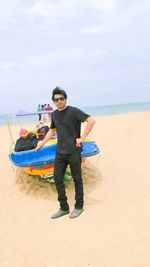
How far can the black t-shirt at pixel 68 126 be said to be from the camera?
186 inches

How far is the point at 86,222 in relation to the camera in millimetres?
4730

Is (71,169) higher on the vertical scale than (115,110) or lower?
higher

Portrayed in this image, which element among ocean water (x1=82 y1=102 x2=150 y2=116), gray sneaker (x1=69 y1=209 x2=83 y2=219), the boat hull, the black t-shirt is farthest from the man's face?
ocean water (x1=82 y1=102 x2=150 y2=116)

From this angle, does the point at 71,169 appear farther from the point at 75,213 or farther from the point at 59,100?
the point at 59,100

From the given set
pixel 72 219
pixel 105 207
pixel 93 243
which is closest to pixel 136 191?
pixel 105 207

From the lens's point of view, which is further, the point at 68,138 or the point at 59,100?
the point at 68,138

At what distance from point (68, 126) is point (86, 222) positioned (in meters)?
1.57

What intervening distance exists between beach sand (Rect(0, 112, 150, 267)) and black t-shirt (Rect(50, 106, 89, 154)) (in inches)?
46.7

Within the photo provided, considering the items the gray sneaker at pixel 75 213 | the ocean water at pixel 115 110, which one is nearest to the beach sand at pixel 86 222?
the gray sneaker at pixel 75 213

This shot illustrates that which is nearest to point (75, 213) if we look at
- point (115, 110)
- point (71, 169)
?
point (71, 169)

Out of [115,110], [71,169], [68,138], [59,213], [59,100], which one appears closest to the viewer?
[59,100]

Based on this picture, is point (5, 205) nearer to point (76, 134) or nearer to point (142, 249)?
point (76, 134)

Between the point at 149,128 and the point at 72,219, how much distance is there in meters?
8.40

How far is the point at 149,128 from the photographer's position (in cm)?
1245
